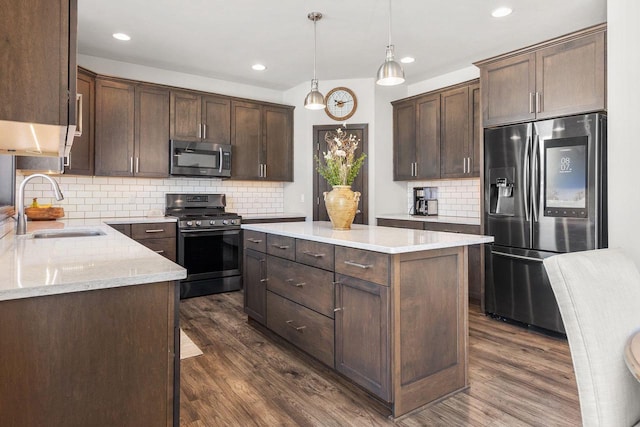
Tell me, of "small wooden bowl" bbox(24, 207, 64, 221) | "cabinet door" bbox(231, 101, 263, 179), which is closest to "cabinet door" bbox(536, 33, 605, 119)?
"cabinet door" bbox(231, 101, 263, 179)

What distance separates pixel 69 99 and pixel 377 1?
2.61 meters

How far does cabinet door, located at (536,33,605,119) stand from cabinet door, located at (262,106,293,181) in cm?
317

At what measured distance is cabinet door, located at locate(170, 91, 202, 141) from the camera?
457 cm

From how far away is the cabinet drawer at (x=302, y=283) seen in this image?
2393 millimetres

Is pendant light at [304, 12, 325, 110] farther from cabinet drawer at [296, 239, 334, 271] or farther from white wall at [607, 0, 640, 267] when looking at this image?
white wall at [607, 0, 640, 267]

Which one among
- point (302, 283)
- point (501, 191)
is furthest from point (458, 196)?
point (302, 283)

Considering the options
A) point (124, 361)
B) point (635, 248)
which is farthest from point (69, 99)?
point (635, 248)

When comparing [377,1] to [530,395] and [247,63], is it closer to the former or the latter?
[247,63]

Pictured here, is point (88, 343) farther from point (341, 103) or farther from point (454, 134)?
point (341, 103)

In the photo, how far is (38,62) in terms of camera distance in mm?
1166

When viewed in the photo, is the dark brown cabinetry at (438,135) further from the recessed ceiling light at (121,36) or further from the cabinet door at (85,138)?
the cabinet door at (85,138)

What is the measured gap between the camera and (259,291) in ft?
10.4

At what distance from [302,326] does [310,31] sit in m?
2.69

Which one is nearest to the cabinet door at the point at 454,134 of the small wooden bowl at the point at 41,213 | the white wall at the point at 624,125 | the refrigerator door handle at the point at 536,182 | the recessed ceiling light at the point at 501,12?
the recessed ceiling light at the point at 501,12
